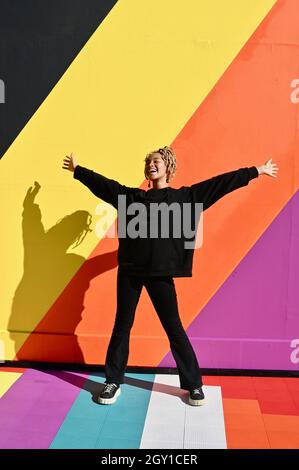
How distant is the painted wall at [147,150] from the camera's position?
3078 mm

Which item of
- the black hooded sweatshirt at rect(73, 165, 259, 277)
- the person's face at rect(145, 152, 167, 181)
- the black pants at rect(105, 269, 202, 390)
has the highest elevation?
the person's face at rect(145, 152, 167, 181)

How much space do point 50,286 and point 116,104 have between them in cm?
133

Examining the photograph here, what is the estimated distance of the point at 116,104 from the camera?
10.3 ft

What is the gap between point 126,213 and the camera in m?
2.74

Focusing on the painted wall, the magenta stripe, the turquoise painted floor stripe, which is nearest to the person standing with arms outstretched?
the turquoise painted floor stripe

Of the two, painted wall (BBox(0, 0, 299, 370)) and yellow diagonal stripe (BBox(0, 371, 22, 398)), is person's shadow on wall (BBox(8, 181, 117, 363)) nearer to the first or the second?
painted wall (BBox(0, 0, 299, 370))

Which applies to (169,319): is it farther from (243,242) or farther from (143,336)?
(243,242)

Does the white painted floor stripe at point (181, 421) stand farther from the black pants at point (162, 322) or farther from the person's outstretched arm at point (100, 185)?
the person's outstretched arm at point (100, 185)

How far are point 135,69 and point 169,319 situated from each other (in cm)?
164

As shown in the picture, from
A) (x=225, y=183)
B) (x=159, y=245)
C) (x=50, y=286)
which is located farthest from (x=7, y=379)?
(x=225, y=183)

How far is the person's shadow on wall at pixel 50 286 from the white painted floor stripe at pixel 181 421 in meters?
0.74

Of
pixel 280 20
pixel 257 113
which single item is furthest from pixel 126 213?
pixel 280 20

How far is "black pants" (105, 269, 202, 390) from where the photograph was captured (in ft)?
8.96

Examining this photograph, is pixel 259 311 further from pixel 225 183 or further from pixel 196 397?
pixel 225 183
